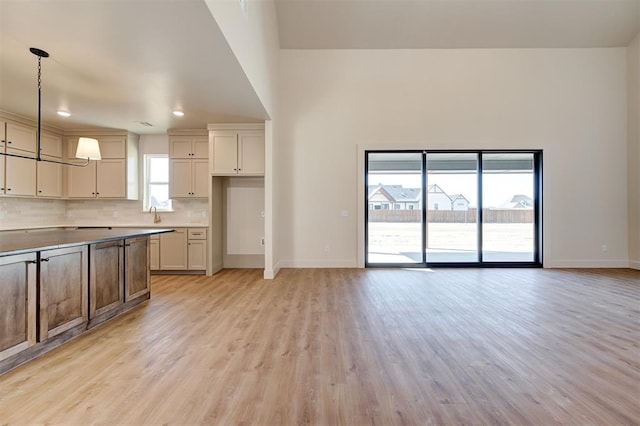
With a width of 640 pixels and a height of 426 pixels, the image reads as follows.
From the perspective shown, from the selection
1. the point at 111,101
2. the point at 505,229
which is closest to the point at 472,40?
the point at 505,229

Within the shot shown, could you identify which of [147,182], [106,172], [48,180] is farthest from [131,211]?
[48,180]

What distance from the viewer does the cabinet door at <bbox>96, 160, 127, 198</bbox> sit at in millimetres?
5500

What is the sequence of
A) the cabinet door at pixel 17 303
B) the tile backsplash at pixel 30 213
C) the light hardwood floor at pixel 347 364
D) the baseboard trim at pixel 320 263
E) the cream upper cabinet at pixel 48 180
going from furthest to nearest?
the baseboard trim at pixel 320 263 → the cream upper cabinet at pixel 48 180 → the tile backsplash at pixel 30 213 → the cabinet door at pixel 17 303 → the light hardwood floor at pixel 347 364

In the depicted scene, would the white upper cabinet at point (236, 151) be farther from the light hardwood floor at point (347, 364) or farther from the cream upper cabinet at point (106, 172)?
the light hardwood floor at point (347, 364)

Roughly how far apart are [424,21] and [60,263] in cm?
640

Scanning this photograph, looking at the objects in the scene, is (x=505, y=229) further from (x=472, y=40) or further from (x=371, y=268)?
(x=472, y=40)

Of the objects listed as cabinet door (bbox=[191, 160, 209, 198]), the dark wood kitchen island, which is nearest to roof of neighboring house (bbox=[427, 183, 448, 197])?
cabinet door (bbox=[191, 160, 209, 198])

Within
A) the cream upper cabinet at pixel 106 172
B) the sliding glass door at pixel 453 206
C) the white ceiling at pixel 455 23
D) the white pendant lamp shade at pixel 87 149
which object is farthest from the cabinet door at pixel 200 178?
the sliding glass door at pixel 453 206

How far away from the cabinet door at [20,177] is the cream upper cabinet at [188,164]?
2.06 metres

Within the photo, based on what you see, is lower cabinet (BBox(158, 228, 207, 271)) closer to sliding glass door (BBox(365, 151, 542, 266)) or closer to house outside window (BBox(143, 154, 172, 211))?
house outside window (BBox(143, 154, 172, 211))

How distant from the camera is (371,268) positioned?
5723mm

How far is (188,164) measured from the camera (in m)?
5.49

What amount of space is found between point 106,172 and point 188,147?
5.28 ft

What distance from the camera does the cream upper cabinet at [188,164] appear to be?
5.48 metres
